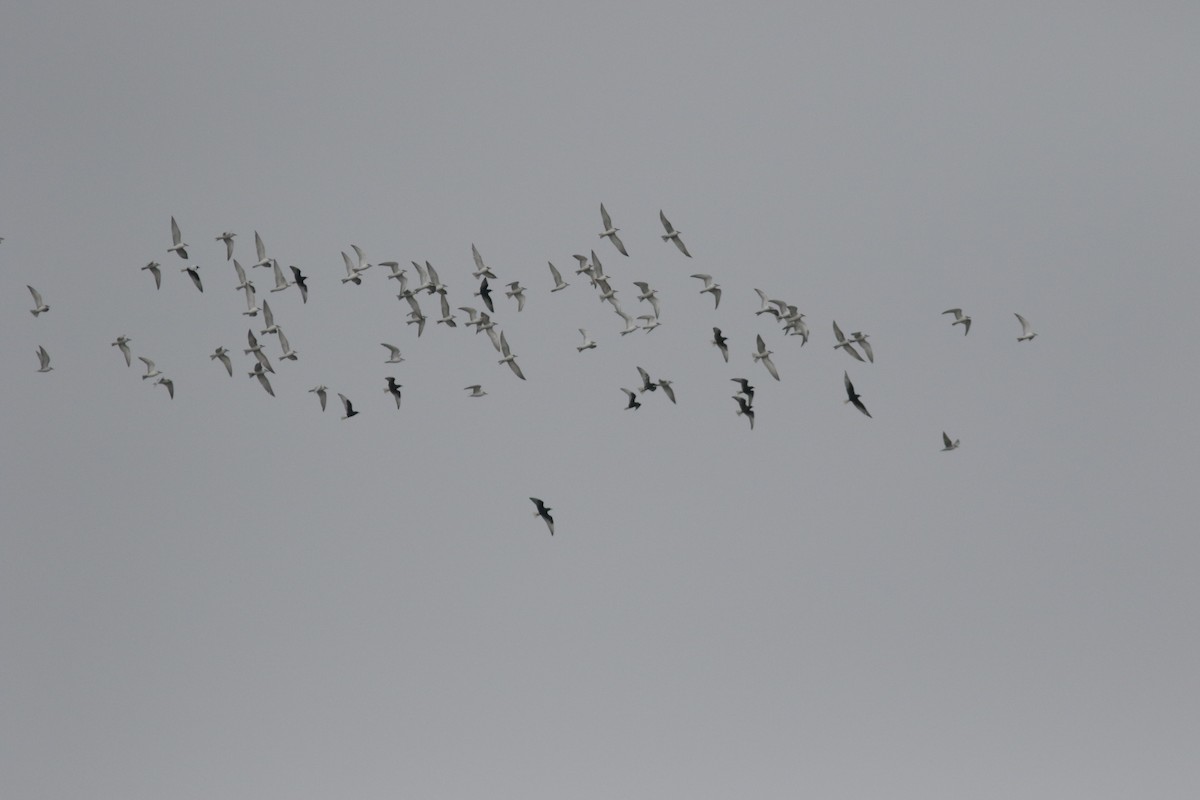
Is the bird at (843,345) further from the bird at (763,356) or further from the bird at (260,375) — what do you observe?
the bird at (260,375)

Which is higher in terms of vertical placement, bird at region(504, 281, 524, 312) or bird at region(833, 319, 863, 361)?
bird at region(504, 281, 524, 312)

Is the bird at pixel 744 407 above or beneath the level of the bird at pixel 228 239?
beneath

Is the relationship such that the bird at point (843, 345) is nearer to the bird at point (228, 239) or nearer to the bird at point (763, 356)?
the bird at point (763, 356)

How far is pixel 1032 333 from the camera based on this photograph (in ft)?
276

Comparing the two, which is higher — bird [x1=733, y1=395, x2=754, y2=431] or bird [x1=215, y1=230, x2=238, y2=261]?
bird [x1=215, y1=230, x2=238, y2=261]

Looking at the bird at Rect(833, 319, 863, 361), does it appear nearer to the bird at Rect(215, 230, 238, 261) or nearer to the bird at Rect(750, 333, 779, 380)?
the bird at Rect(750, 333, 779, 380)

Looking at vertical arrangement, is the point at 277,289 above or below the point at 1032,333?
above

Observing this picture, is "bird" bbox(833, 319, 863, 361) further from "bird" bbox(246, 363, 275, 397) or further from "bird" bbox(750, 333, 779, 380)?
"bird" bbox(246, 363, 275, 397)

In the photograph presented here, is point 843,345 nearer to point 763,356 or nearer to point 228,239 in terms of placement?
point 763,356

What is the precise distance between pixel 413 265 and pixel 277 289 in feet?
15.5

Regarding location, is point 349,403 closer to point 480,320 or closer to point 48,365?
point 480,320

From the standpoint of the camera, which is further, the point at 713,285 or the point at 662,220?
the point at 713,285

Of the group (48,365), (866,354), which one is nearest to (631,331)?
(866,354)

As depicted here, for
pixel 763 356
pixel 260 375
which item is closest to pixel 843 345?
pixel 763 356
